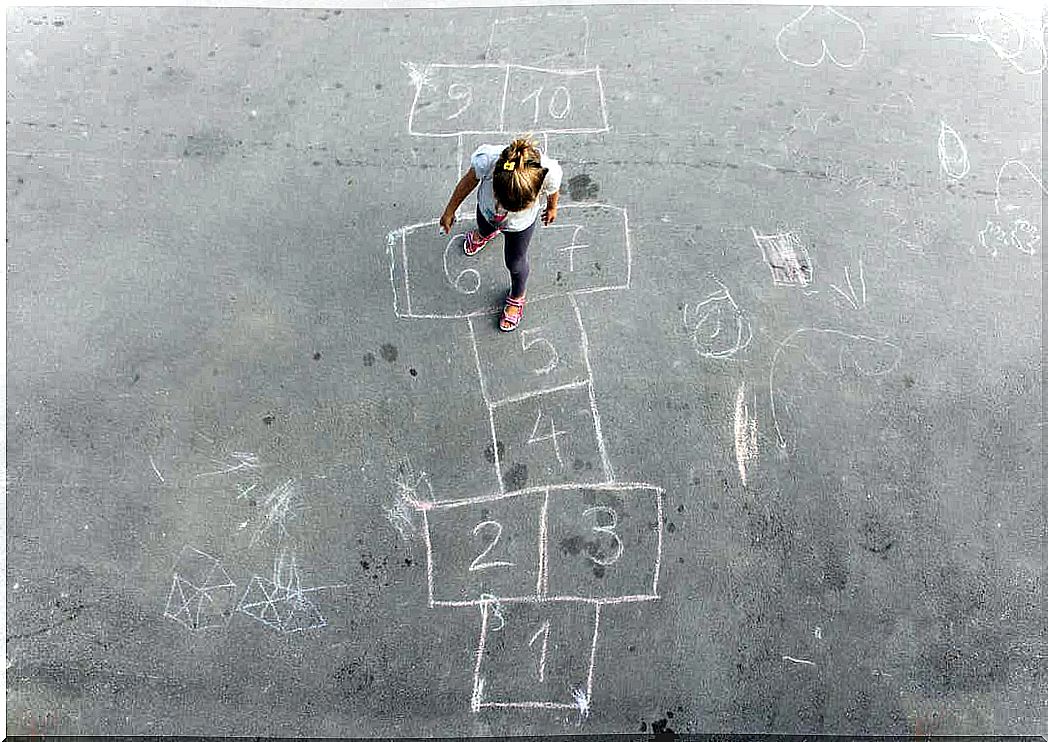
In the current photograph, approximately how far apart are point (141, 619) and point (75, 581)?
0.46 meters

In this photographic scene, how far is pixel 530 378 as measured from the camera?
3.75 meters

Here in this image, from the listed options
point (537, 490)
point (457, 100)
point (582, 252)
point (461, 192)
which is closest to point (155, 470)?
point (537, 490)

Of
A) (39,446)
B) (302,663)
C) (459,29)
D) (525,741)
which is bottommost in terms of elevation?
(525,741)

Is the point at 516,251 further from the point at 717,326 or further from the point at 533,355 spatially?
the point at 717,326

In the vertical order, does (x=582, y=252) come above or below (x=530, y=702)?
above

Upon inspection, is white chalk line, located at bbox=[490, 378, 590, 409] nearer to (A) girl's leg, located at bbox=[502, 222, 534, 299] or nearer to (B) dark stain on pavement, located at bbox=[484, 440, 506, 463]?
(B) dark stain on pavement, located at bbox=[484, 440, 506, 463]

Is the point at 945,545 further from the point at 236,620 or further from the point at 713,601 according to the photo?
the point at 236,620

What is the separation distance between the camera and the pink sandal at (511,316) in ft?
12.4

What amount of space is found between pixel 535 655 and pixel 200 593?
6.25ft

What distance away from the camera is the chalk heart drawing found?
433 cm

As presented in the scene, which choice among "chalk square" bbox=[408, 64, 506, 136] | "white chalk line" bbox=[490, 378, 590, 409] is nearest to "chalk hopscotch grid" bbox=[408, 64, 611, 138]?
"chalk square" bbox=[408, 64, 506, 136]

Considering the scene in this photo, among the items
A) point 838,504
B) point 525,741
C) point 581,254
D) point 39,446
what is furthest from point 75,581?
point 838,504

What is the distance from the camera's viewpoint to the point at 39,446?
3.69 metres

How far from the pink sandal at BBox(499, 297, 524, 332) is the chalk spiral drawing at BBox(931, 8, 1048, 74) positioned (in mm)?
3567
